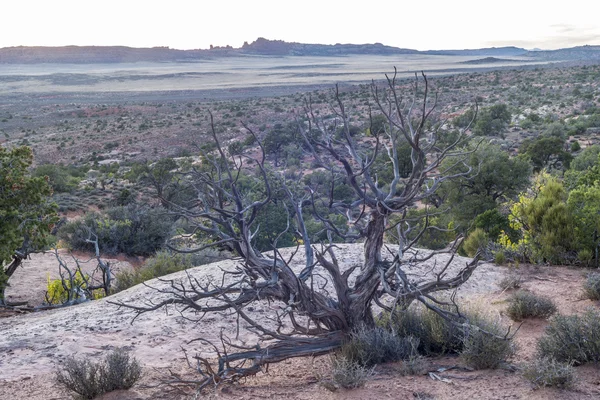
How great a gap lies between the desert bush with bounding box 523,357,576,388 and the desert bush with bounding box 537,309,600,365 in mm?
344

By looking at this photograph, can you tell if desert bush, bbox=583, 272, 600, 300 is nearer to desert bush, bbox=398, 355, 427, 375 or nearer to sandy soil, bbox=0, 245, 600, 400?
sandy soil, bbox=0, 245, 600, 400

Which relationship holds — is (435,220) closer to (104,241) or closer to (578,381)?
(104,241)

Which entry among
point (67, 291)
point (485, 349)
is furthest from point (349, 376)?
point (67, 291)

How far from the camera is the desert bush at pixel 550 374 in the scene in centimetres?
478

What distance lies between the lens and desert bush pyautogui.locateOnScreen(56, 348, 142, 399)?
5.40 meters

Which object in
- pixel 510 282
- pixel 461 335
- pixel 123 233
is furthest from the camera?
pixel 123 233

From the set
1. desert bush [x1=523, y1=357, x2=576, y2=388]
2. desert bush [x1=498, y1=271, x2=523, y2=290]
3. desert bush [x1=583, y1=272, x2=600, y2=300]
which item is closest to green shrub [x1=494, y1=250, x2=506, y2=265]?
desert bush [x1=498, y1=271, x2=523, y2=290]

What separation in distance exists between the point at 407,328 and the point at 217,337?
2661 millimetres

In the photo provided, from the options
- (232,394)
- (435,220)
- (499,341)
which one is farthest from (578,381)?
(435,220)

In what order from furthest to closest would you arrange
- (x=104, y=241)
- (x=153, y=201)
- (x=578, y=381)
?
1. (x=153, y=201)
2. (x=104, y=241)
3. (x=578, y=381)

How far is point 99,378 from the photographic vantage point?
5.48 meters

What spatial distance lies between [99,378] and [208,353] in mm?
1791

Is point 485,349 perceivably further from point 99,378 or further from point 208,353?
point 99,378

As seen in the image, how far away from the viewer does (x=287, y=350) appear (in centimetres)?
585
